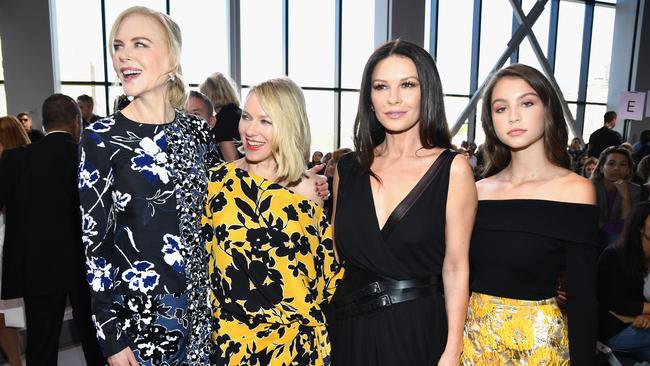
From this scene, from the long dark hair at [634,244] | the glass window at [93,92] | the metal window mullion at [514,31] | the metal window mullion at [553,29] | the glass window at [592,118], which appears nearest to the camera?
the long dark hair at [634,244]

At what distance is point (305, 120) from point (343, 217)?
381 millimetres

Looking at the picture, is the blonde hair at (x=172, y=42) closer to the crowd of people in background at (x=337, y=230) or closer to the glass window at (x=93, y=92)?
the crowd of people in background at (x=337, y=230)

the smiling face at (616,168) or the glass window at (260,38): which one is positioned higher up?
the glass window at (260,38)

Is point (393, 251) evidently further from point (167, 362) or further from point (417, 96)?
point (167, 362)

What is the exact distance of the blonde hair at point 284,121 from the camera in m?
1.74

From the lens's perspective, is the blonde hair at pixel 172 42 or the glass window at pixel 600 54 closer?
the blonde hair at pixel 172 42

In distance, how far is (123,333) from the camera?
1499 mm

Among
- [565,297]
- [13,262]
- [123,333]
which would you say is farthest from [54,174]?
[565,297]

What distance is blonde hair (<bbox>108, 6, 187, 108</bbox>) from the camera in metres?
1.59

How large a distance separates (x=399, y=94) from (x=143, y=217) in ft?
2.88

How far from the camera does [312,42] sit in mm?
10297

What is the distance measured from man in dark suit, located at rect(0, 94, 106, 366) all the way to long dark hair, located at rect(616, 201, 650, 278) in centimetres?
322

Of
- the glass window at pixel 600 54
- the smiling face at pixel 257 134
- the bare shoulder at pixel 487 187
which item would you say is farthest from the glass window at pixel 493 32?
the smiling face at pixel 257 134

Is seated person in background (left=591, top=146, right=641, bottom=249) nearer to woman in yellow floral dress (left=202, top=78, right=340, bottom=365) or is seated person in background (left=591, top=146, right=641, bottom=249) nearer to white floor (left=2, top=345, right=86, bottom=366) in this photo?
woman in yellow floral dress (left=202, top=78, right=340, bottom=365)
